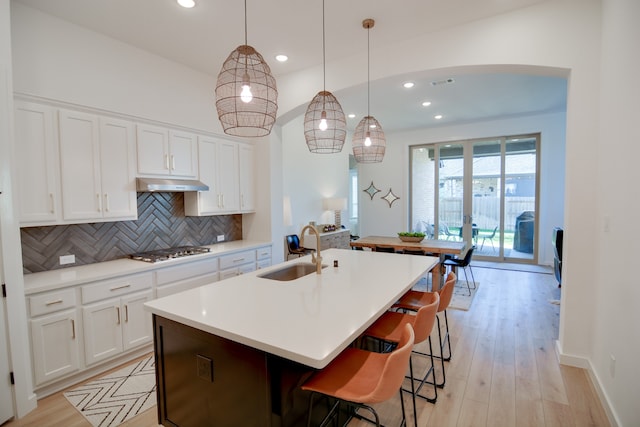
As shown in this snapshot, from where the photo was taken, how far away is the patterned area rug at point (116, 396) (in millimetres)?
2164

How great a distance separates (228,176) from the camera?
4.20m

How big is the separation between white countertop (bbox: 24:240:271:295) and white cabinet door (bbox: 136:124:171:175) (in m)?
0.97

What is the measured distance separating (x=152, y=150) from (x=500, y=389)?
3.90 metres

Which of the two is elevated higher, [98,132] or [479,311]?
[98,132]

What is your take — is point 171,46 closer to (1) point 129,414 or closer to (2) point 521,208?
(1) point 129,414

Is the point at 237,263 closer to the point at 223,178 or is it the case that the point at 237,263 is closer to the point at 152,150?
the point at 223,178

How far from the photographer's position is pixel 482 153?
7109mm

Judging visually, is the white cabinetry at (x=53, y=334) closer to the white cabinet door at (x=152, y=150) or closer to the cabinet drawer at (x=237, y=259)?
the white cabinet door at (x=152, y=150)

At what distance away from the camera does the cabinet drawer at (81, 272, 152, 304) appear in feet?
8.32

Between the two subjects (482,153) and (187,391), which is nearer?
(187,391)

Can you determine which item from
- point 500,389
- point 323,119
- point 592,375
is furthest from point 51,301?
point 592,375

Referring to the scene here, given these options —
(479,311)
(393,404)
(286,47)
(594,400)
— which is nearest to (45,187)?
(286,47)

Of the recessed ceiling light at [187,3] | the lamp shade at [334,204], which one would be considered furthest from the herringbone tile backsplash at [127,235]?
the lamp shade at [334,204]

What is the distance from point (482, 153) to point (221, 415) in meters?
7.38
